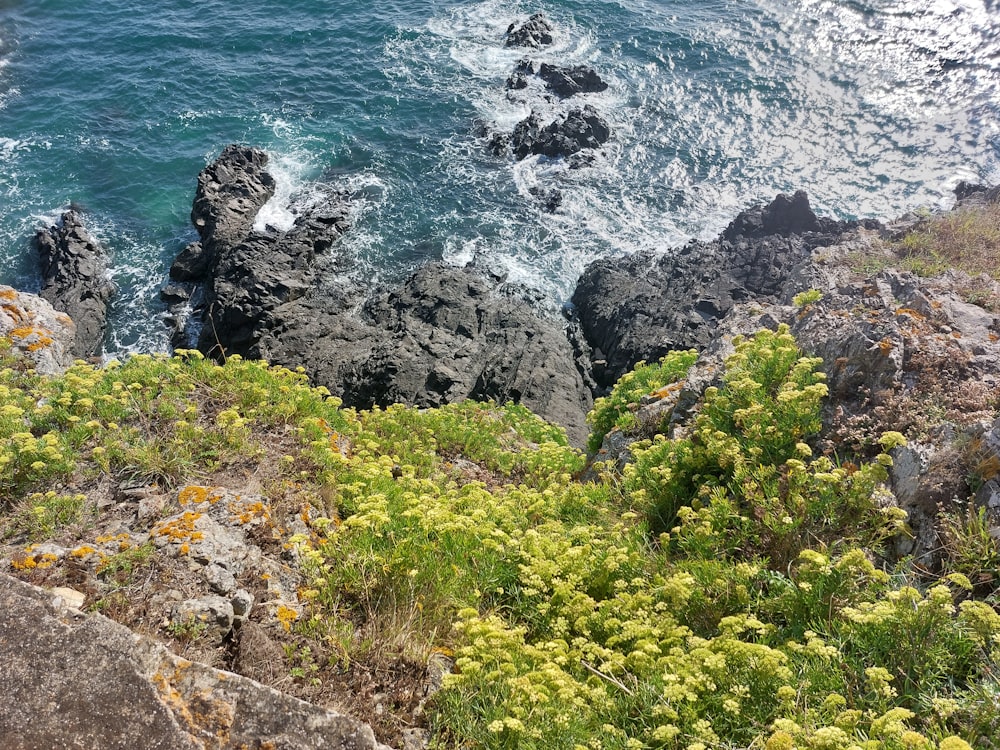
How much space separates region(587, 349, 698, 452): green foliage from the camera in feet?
35.0

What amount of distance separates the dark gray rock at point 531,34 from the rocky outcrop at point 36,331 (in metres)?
28.7

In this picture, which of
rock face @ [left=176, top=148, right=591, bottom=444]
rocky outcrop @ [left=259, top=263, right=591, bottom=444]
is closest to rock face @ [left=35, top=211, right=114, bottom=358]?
rock face @ [left=176, top=148, right=591, bottom=444]

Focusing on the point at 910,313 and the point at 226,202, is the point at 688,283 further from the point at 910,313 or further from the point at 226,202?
the point at 226,202

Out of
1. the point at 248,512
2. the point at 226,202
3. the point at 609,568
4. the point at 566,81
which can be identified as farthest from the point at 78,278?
the point at 566,81

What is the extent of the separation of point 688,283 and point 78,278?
21284 millimetres

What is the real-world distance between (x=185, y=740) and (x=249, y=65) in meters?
36.7

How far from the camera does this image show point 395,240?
2409cm

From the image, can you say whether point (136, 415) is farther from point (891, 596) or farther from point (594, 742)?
point (891, 596)

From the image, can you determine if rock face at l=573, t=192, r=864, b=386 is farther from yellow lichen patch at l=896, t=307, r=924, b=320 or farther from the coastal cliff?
yellow lichen patch at l=896, t=307, r=924, b=320

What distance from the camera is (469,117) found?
99.7ft

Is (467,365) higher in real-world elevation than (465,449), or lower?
lower

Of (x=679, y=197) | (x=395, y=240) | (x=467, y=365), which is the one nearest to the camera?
(x=467, y=365)

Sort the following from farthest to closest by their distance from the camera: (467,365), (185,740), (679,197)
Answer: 1. (679,197)
2. (467,365)
3. (185,740)

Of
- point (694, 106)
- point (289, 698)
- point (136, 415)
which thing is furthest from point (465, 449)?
point (694, 106)
